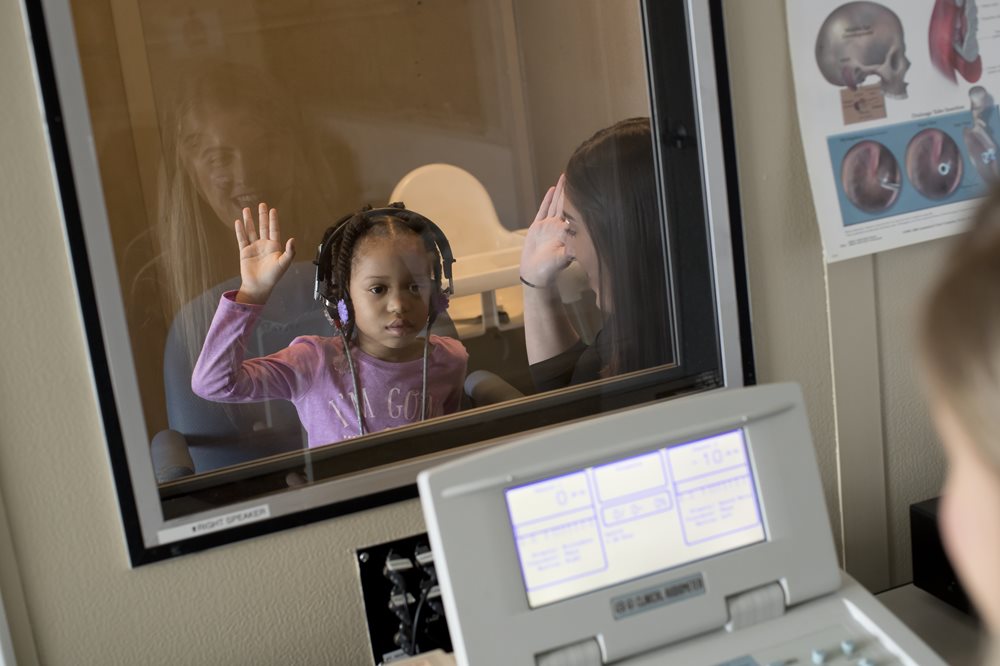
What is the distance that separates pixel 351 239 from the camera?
0.91m

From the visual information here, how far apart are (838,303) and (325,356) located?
57 cm

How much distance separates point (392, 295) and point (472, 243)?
0.09m

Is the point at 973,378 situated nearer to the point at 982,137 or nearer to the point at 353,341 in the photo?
the point at 353,341

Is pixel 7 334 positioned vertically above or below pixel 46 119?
below

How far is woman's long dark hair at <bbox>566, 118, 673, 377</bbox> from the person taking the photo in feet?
3.27

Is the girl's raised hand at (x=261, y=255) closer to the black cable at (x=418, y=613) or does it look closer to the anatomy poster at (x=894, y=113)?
the black cable at (x=418, y=613)

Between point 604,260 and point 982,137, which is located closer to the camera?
point 604,260

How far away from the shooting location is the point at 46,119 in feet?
2.60

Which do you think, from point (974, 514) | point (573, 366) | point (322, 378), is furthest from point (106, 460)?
point (974, 514)

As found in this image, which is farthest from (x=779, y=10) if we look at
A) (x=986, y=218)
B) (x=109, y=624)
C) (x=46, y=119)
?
(x=109, y=624)

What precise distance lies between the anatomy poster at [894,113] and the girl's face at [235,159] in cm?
54

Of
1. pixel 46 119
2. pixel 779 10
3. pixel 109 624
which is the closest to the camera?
pixel 46 119

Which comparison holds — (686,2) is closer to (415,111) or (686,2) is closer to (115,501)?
(415,111)

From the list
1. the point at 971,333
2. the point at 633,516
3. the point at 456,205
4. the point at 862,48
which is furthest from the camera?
the point at 862,48
